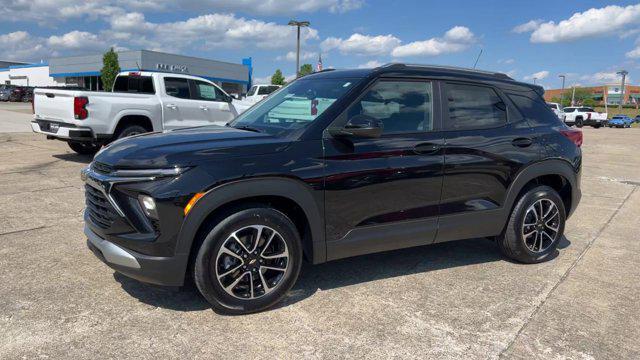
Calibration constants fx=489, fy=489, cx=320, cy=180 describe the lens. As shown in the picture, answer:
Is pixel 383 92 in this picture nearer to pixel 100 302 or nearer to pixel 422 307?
pixel 422 307

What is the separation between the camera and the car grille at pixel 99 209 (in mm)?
3254

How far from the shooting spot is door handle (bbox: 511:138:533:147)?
14.5 feet

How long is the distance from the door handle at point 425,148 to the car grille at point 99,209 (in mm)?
2282

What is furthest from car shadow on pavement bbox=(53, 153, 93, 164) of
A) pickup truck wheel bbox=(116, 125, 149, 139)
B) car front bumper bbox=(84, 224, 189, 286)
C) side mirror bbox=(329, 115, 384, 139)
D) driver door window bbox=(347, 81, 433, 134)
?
side mirror bbox=(329, 115, 384, 139)

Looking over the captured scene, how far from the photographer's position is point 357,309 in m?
3.58

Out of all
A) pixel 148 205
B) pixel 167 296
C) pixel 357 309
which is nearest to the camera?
pixel 148 205

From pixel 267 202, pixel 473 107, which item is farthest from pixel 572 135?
pixel 267 202

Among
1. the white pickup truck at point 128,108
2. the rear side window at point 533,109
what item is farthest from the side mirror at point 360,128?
the white pickup truck at point 128,108

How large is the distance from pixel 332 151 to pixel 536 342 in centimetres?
187

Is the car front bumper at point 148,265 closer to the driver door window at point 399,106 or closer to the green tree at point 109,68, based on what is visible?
the driver door window at point 399,106

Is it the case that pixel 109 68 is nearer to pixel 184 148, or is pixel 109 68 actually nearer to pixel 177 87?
pixel 177 87

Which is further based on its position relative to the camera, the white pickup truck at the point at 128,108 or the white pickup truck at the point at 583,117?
the white pickup truck at the point at 583,117

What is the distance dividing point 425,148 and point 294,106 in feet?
3.78

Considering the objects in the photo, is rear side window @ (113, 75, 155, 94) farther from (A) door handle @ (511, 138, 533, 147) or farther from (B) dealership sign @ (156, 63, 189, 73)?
(B) dealership sign @ (156, 63, 189, 73)
